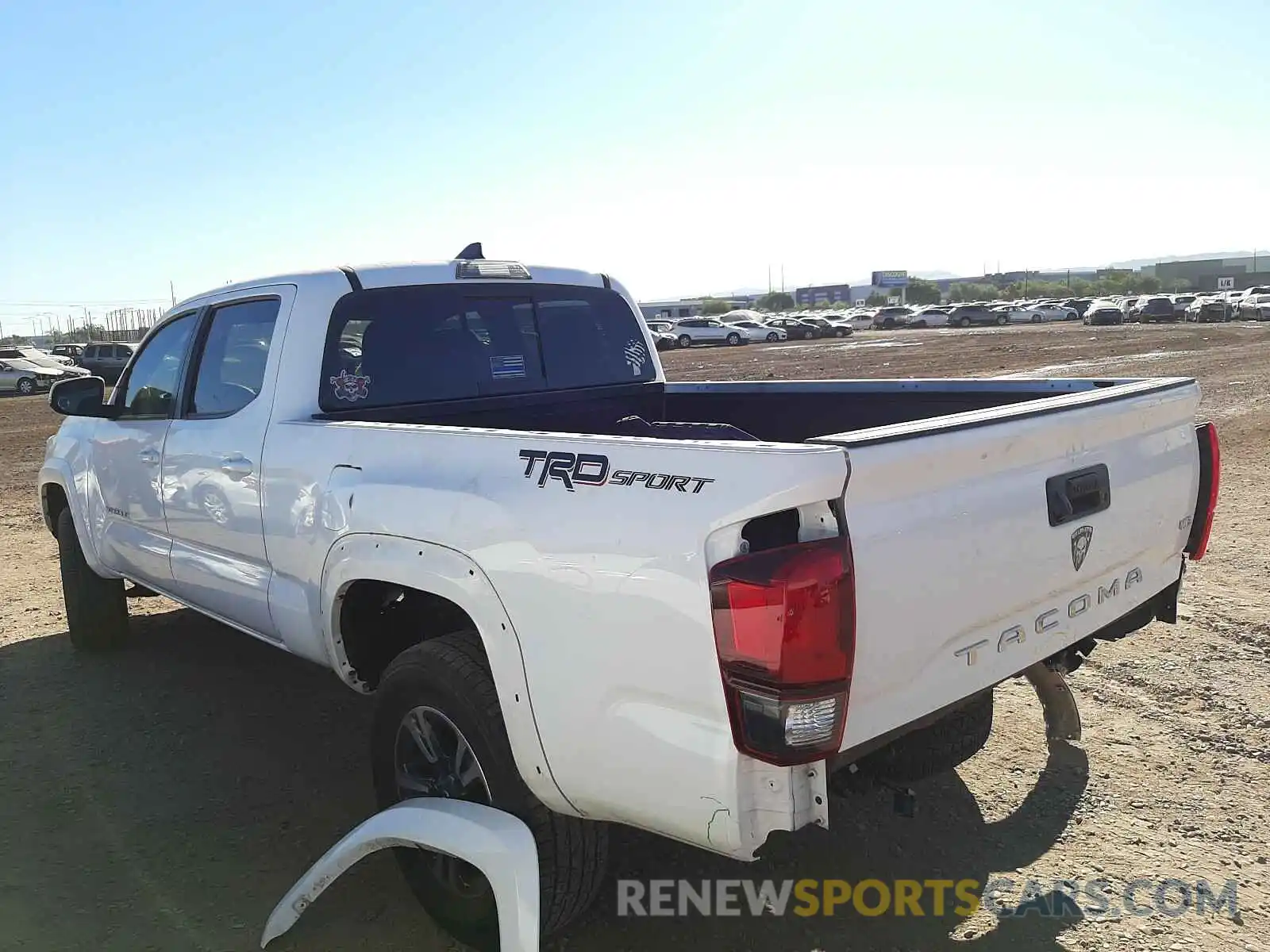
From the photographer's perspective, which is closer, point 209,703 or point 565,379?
point 565,379

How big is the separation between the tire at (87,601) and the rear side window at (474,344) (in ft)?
8.91

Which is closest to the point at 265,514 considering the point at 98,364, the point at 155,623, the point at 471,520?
the point at 471,520

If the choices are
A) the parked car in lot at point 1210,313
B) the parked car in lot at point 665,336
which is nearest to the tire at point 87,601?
the parked car in lot at point 665,336

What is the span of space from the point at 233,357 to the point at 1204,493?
376 cm

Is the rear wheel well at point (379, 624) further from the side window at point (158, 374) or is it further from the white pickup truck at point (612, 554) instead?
the side window at point (158, 374)

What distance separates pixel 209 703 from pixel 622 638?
3.43 m

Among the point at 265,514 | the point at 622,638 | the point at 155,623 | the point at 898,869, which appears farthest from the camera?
the point at 155,623

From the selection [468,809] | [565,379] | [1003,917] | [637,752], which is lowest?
[1003,917]

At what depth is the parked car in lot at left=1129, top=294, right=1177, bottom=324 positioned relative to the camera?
48281 millimetres

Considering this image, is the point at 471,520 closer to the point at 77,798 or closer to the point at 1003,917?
the point at 1003,917

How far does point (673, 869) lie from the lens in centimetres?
327

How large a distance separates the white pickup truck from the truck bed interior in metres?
0.02

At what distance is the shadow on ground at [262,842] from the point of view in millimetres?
2990

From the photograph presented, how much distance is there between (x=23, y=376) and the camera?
3119 centimetres
